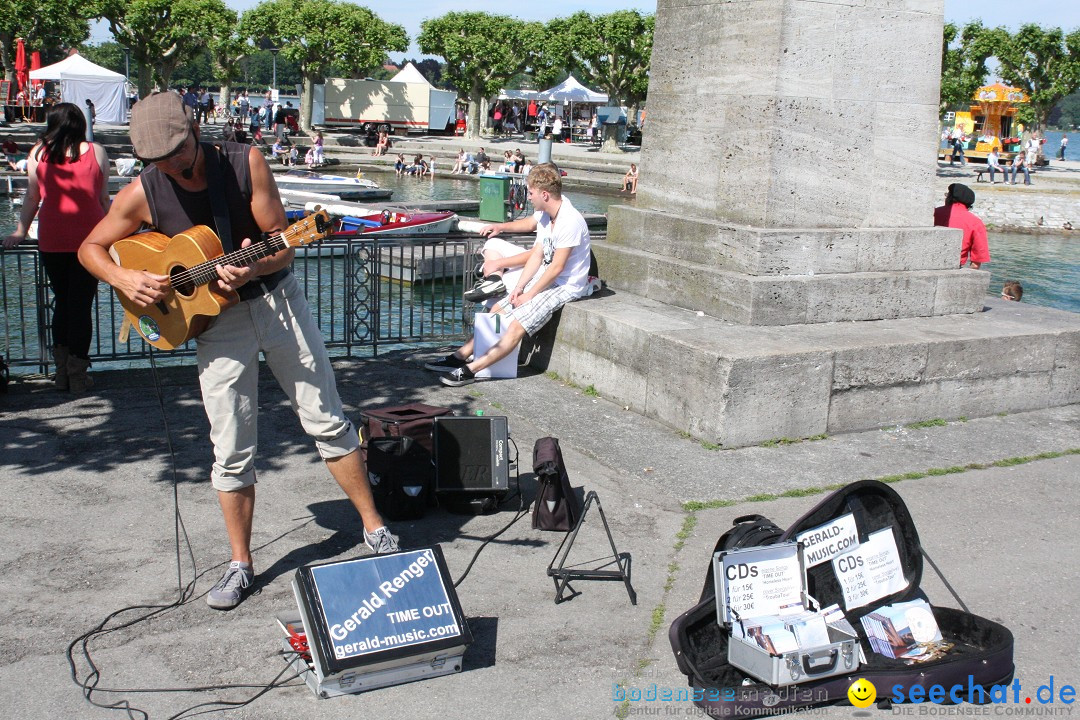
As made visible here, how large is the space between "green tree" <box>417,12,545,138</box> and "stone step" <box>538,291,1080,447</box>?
4986 cm

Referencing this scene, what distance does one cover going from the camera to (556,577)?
4594mm

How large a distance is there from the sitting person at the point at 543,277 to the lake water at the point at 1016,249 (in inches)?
543

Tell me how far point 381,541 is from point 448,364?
3.48 m

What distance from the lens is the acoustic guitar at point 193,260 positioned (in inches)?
165

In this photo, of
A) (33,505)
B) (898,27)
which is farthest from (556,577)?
(898,27)

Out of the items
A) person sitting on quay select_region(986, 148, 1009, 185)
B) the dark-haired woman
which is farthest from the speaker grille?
person sitting on quay select_region(986, 148, 1009, 185)

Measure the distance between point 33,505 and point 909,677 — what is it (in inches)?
170

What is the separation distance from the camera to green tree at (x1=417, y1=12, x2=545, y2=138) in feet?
181

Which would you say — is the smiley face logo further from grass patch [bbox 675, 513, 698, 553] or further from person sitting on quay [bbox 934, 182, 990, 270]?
person sitting on quay [bbox 934, 182, 990, 270]

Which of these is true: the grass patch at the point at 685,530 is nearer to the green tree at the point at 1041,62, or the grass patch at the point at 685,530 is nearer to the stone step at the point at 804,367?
the stone step at the point at 804,367

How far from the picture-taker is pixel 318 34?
5316 centimetres

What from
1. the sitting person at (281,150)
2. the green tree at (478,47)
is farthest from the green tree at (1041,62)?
the sitting person at (281,150)

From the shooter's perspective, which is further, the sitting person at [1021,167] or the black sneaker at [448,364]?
the sitting person at [1021,167]

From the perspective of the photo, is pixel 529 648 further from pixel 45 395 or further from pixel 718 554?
pixel 45 395
